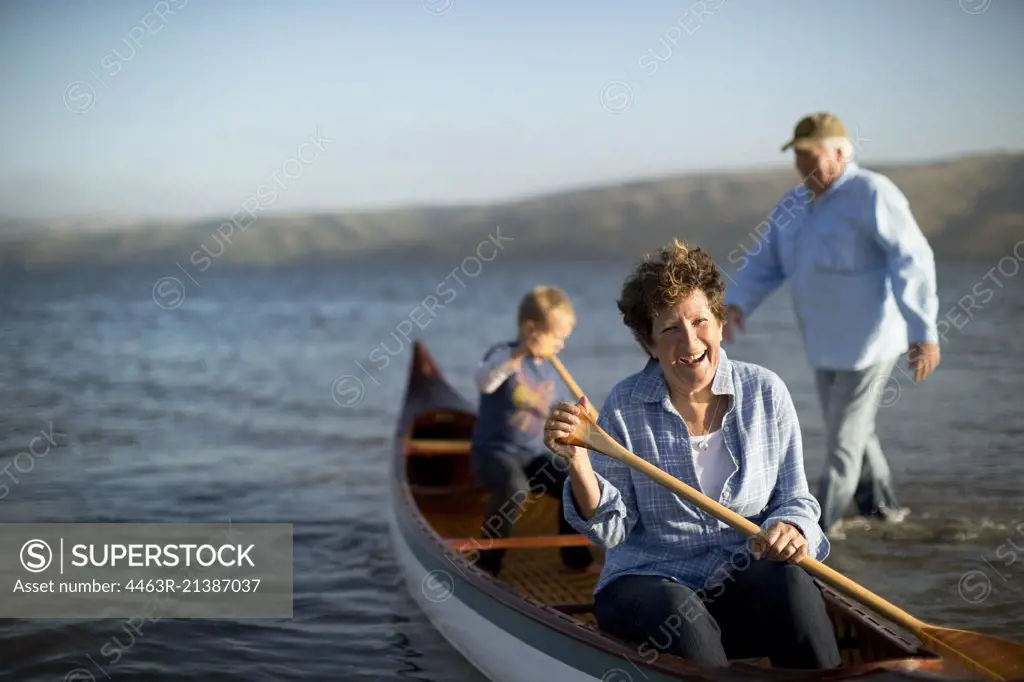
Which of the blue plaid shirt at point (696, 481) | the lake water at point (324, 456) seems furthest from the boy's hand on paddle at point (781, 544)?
the lake water at point (324, 456)

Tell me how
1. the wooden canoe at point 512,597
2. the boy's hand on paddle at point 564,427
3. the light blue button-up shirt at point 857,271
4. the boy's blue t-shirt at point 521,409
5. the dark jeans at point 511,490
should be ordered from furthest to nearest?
the boy's blue t-shirt at point 521,409, the light blue button-up shirt at point 857,271, the dark jeans at point 511,490, the wooden canoe at point 512,597, the boy's hand on paddle at point 564,427

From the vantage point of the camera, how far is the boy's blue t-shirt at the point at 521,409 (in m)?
5.75

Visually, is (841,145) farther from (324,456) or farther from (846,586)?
(324,456)

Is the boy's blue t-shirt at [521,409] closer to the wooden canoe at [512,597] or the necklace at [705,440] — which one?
the wooden canoe at [512,597]

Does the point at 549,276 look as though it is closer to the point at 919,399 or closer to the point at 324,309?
the point at 324,309

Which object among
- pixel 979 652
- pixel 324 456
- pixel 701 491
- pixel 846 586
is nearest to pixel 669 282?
pixel 701 491

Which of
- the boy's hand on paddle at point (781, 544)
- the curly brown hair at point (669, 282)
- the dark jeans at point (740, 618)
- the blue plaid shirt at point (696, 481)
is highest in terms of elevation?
the curly brown hair at point (669, 282)

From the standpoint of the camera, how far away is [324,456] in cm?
1030

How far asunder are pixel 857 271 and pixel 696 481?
115 inches

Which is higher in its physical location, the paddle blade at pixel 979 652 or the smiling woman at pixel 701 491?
the smiling woman at pixel 701 491

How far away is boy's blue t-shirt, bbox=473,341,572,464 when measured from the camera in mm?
5754

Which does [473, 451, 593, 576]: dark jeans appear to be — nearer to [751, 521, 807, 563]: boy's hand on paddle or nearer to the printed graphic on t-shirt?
the printed graphic on t-shirt

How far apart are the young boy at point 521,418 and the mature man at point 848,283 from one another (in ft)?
4.35

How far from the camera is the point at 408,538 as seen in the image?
5855 millimetres
